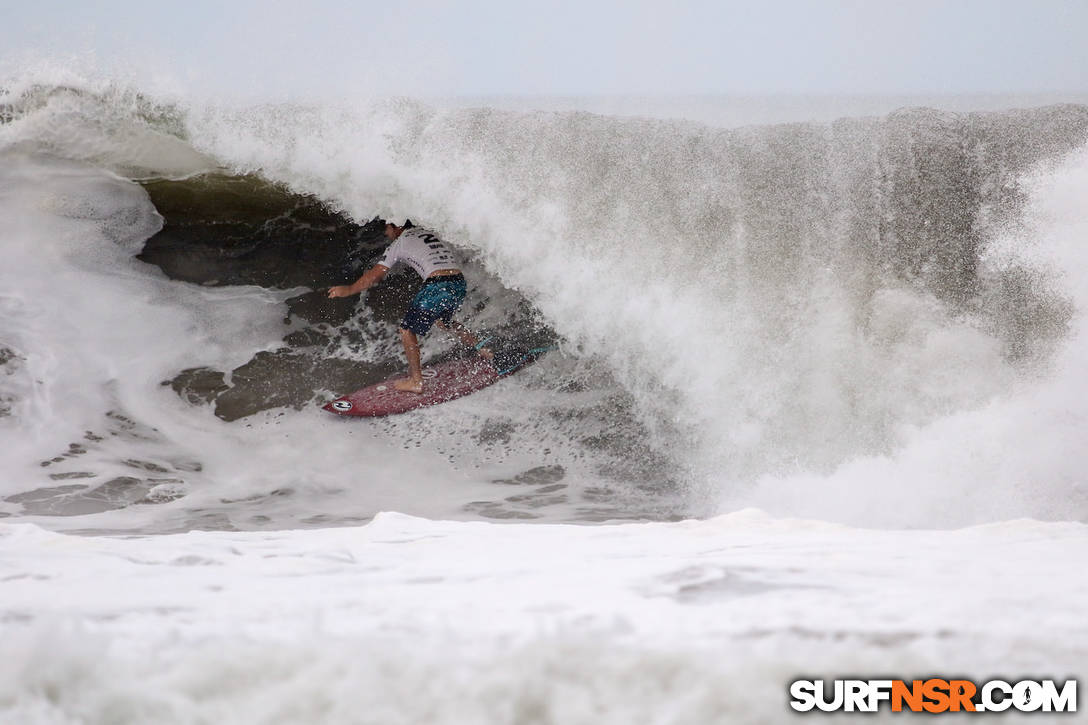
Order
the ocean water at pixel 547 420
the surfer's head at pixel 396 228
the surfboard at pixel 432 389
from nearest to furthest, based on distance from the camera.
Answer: the ocean water at pixel 547 420
the surfboard at pixel 432 389
the surfer's head at pixel 396 228

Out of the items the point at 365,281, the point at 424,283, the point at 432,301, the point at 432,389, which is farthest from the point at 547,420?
the point at 365,281

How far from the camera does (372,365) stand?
15.4 ft

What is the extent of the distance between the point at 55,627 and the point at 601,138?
3.76 metres

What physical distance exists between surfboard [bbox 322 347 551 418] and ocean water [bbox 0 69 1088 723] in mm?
92

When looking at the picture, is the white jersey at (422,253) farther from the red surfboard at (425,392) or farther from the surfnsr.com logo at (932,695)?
the surfnsr.com logo at (932,695)

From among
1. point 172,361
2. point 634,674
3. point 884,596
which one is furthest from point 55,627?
point 172,361

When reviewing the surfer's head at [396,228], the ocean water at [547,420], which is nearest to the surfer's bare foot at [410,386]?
the ocean water at [547,420]

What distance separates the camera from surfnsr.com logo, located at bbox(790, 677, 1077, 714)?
1.04 m

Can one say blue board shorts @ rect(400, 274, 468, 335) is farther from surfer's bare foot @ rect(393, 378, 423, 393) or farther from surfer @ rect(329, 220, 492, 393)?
surfer's bare foot @ rect(393, 378, 423, 393)

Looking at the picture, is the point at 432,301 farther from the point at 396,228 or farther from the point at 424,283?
the point at 396,228

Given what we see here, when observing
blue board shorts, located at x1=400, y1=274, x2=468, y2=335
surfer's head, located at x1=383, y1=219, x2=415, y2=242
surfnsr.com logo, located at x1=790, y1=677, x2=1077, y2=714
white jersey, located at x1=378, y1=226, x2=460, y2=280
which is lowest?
surfnsr.com logo, located at x1=790, y1=677, x2=1077, y2=714

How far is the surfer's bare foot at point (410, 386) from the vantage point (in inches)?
175

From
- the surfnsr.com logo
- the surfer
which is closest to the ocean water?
the surfnsr.com logo

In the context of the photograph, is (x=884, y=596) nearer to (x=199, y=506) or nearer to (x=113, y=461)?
(x=199, y=506)
